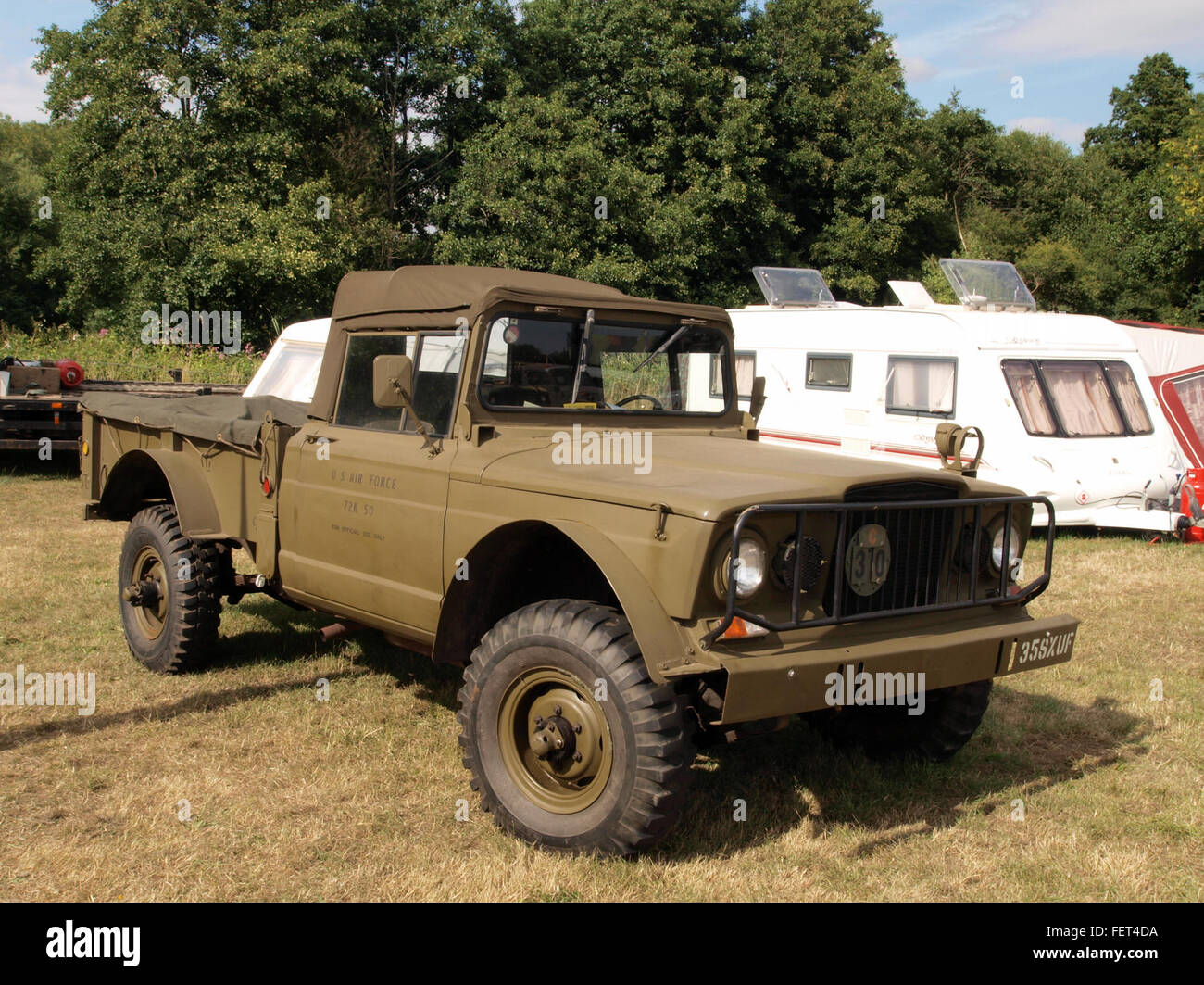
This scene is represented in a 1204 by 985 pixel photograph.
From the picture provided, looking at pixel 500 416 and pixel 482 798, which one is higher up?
pixel 500 416

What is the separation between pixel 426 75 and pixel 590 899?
88.4ft

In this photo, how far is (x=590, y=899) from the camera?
346 centimetres

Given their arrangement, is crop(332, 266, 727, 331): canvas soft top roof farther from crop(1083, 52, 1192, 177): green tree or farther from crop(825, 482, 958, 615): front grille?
crop(1083, 52, 1192, 177): green tree

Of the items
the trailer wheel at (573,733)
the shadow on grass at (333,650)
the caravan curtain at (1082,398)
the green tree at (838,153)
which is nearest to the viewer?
the trailer wheel at (573,733)

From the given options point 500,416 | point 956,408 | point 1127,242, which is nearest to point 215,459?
point 500,416

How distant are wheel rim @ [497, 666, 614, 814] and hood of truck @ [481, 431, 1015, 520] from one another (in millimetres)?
694

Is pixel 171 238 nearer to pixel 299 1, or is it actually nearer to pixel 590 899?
pixel 299 1

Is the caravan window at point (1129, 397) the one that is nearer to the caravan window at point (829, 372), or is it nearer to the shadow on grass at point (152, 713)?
the caravan window at point (829, 372)

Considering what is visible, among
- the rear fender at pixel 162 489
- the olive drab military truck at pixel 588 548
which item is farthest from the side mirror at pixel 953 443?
the rear fender at pixel 162 489

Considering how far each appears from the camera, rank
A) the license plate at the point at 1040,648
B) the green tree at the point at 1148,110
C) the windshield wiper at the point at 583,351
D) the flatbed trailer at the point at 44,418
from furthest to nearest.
→ the green tree at the point at 1148,110, the flatbed trailer at the point at 44,418, the windshield wiper at the point at 583,351, the license plate at the point at 1040,648

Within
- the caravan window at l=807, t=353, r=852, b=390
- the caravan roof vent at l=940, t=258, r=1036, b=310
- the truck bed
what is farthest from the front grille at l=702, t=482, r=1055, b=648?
the caravan roof vent at l=940, t=258, r=1036, b=310

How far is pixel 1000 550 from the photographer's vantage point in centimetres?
438

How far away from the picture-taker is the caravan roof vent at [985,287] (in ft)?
42.2

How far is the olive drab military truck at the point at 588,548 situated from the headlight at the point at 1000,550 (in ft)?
0.04
